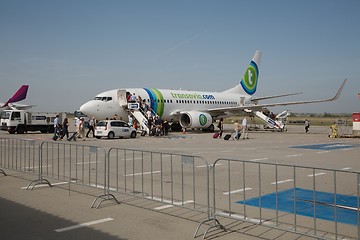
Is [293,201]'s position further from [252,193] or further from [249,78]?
[249,78]

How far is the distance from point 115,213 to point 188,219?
137 cm

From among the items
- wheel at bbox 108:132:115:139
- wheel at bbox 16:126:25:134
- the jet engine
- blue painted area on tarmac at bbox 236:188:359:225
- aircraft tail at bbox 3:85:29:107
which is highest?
aircraft tail at bbox 3:85:29:107

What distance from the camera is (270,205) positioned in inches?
287

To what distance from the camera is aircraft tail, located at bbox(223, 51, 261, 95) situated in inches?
1790

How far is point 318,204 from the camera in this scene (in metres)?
7.39

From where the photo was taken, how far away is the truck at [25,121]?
32594 millimetres

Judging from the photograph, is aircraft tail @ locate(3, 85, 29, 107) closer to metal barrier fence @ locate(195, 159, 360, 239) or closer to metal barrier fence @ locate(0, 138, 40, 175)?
metal barrier fence @ locate(0, 138, 40, 175)

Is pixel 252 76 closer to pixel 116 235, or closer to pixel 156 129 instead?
pixel 156 129

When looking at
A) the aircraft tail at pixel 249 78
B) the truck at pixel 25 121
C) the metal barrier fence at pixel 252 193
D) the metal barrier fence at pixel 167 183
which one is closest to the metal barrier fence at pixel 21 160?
the metal barrier fence at pixel 252 193

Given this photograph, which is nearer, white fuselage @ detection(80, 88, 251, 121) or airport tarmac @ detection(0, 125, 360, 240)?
airport tarmac @ detection(0, 125, 360, 240)

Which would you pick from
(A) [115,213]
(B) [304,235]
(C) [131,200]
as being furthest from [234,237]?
(C) [131,200]

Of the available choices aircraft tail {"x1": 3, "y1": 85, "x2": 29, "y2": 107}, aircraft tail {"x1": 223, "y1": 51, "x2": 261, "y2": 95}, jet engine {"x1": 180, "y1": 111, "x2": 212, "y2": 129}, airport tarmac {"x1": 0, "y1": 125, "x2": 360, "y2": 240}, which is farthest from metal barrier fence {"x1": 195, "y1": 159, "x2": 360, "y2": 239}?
aircraft tail {"x1": 3, "y1": 85, "x2": 29, "y2": 107}

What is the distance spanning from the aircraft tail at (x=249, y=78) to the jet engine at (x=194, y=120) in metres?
11.7

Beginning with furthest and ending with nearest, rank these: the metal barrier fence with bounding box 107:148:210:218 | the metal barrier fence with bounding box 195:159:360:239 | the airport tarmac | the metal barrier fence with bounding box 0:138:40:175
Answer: the metal barrier fence with bounding box 0:138:40:175 → the metal barrier fence with bounding box 107:148:210:218 → the metal barrier fence with bounding box 195:159:360:239 → the airport tarmac
